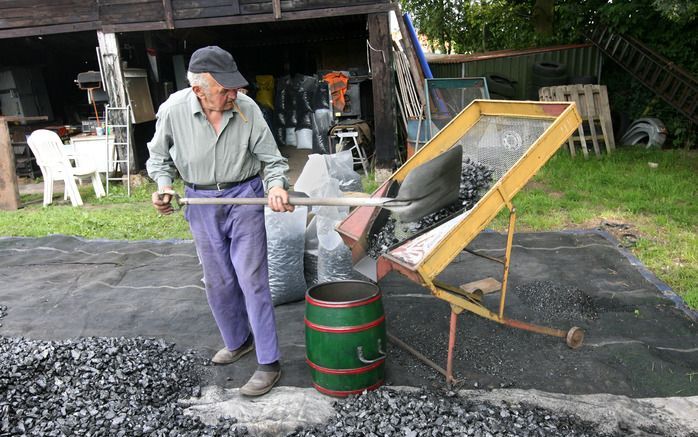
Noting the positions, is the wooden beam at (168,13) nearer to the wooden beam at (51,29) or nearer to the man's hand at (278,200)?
the wooden beam at (51,29)

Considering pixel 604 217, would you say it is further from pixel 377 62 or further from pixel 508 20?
pixel 508 20

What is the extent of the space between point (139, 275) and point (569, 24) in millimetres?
10015

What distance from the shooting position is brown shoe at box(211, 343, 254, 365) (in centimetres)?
338

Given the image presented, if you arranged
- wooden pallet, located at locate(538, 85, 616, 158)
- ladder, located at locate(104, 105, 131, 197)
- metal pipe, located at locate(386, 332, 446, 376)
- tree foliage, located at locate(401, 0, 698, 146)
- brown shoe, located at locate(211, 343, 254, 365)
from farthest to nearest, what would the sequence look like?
tree foliage, located at locate(401, 0, 698, 146), wooden pallet, located at locate(538, 85, 616, 158), ladder, located at locate(104, 105, 131, 197), brown shoe, located at locate(211, 343, 254, 365), metal pipe, located at locate(386, 332, 446, 376)

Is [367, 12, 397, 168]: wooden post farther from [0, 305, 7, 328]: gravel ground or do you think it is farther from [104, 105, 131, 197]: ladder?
[0, 305, 7, 328]: gravel ground

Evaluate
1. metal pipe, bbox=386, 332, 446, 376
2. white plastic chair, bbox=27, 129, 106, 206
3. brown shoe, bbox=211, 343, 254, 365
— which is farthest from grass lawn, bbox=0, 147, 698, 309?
brown shoe, bbox=211, 343, 254, 365

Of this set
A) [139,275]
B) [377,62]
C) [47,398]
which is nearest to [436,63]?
[377,62]

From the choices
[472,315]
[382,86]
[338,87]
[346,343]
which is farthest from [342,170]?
[338,87]

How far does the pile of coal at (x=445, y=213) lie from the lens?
339cm

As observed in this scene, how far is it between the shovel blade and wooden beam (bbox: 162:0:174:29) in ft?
22.5

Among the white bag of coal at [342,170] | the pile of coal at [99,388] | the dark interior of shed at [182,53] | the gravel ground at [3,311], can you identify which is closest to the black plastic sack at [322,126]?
the dark interior of shed at [182,53]

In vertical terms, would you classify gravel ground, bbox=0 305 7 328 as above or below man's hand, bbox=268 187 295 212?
below

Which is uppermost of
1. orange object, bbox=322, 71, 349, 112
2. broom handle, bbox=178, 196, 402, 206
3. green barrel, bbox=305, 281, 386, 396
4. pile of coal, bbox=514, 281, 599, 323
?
orange object, bbox=322, 71, 349, 112

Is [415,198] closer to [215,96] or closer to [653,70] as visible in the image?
[215,96]
